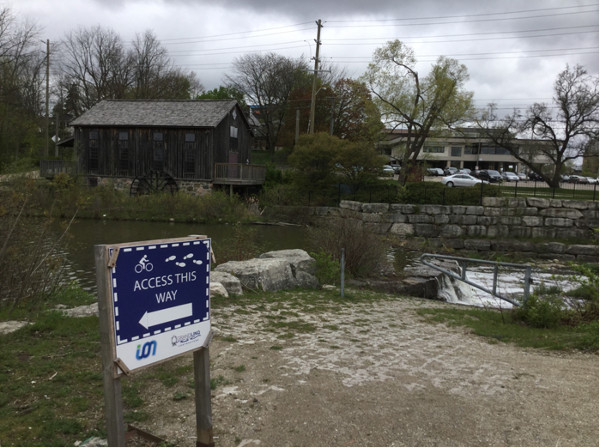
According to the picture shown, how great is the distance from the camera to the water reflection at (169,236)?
15398mm

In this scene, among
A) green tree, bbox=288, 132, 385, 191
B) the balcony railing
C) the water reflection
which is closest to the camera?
the water reflection

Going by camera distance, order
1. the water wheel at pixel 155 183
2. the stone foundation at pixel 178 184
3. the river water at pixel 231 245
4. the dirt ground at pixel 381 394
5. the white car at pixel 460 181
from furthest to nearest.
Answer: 1. the white car at pixel 460 181
2. the water wheel at pixel 155 183
3. the stone foundation at pixel 178 184
4. the river water at pixel 231 245
5. the dirt ground at pixel 381 394

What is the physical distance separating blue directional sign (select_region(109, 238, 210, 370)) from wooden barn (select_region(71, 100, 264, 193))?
3151 centimetres

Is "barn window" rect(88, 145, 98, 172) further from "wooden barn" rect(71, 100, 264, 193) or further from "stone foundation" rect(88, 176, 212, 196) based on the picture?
"stone foundation" rect(88, 176, 212, 196)

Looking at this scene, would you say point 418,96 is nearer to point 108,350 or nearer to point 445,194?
point 445,194

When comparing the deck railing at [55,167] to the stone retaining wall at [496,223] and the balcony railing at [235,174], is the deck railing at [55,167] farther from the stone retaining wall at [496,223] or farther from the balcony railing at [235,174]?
the stone retaining wall at [496,223]

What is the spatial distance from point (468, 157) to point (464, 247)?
2588 inches

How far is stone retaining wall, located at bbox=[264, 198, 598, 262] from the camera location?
26.8 m

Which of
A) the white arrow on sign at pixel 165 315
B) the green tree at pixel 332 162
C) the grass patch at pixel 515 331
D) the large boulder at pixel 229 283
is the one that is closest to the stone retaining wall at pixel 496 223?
the green tree at pixel 332 162

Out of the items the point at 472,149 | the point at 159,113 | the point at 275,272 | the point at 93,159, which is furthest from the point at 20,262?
the point at 472,149

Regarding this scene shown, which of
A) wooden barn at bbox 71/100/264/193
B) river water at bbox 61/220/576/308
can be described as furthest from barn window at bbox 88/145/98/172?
river water at bbox 61/220/576/308

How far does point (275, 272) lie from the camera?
37.2ft

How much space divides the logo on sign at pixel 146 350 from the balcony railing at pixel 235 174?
3182 centimetres

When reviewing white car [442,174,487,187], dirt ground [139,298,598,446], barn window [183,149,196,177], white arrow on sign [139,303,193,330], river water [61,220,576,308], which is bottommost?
river water [61,220,576,308]
